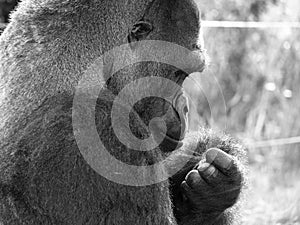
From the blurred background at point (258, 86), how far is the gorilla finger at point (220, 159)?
329cm

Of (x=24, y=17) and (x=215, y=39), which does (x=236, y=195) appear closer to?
(x=24, y=17)

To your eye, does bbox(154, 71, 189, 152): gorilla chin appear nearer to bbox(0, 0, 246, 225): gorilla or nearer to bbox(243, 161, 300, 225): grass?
bbox(0, 0, 246, 225): gorilla

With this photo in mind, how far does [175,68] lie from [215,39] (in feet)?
12.9

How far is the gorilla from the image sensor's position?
276cm

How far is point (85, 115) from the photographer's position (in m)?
2.80

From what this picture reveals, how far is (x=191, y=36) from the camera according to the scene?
10.7 feet

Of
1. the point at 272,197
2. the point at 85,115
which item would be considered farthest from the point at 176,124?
the point at 272,197

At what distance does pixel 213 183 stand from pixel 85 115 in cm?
77

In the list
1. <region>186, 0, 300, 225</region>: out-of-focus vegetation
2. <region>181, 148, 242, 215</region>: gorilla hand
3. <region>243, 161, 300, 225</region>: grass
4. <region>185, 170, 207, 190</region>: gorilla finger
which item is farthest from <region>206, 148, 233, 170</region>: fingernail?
<region>186, 0, 300, 225</region>: out-of-focus vegetation

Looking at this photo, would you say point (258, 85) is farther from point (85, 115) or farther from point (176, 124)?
point (85, 115)

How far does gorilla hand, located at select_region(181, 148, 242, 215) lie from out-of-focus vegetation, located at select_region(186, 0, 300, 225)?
319cm

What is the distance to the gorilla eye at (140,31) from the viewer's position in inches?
125

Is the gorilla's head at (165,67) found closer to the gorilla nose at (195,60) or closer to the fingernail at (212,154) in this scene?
the gorilla nose at (195,60)

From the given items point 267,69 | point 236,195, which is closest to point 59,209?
point 236,195
